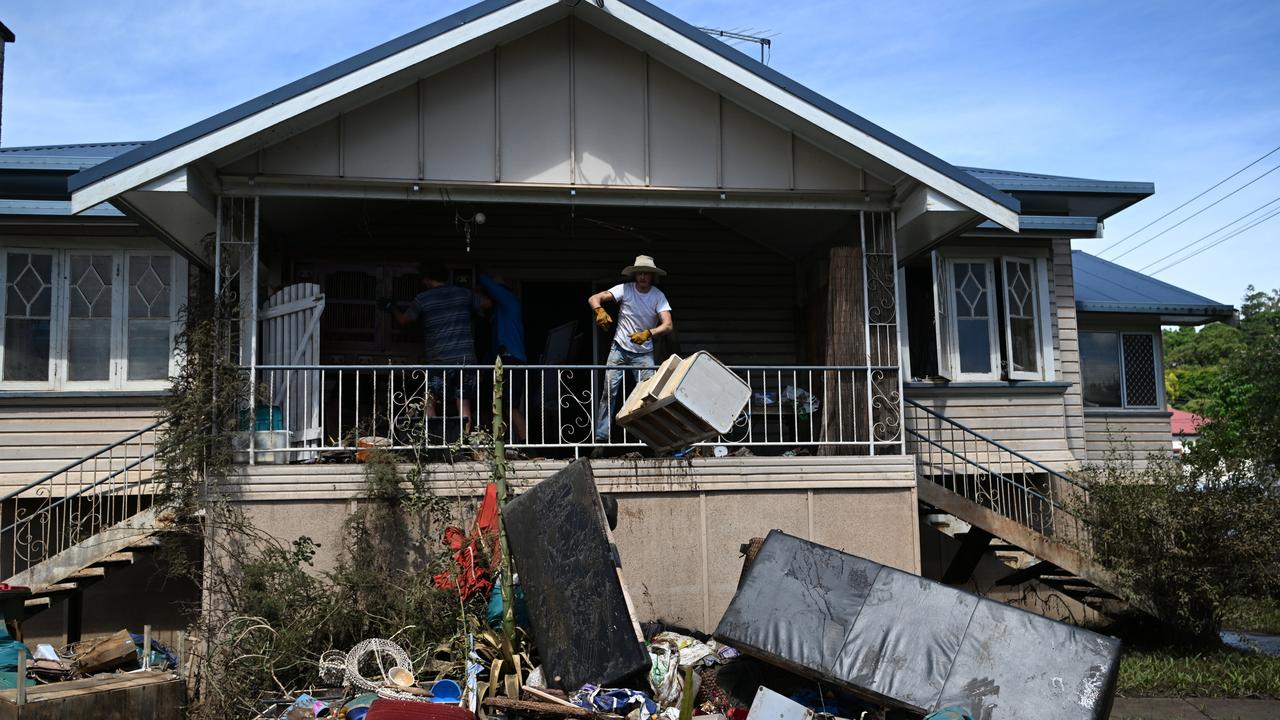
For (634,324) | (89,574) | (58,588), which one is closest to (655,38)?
(634,324)

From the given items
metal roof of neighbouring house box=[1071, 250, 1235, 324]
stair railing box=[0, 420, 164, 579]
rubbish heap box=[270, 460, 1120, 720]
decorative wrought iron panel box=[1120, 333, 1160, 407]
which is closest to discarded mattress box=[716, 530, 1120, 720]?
rubbish heap box=[270, 460, 1120, 720]

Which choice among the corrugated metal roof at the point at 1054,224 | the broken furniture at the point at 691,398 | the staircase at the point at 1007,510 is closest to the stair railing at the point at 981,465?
the staircase at the point at 1007,510

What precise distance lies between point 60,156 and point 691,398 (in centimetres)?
783

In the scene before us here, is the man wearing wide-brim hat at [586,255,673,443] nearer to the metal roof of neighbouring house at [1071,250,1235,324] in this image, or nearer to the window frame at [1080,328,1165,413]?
the metal roof of neighbouring house at [1071,250,1235,324]

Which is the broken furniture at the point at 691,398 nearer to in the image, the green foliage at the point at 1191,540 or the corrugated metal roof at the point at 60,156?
the green foliage at the point at 1191,540

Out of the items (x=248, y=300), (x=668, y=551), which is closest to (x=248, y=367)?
(x=248, y=300)

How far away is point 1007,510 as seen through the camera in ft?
37.9

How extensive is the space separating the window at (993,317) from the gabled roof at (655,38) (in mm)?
2787

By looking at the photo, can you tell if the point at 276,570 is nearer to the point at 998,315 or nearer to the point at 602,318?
the point at 602,318

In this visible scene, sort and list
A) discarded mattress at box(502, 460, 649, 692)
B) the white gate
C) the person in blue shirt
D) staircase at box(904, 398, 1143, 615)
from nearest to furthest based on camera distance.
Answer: discarded mattress at box(502, 460, 649, 692)
the white gate
staircase at box(904, 398, 1143, 615)
the person in blue shirt

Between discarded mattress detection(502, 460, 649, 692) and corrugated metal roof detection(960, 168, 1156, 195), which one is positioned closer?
discarded mattress detection(502, 460, 649, 692)

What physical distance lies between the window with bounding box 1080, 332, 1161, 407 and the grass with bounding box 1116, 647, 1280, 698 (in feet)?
14.6

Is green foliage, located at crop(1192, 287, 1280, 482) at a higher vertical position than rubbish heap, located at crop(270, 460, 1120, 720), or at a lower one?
higher

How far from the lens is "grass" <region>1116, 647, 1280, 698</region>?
337 inches
